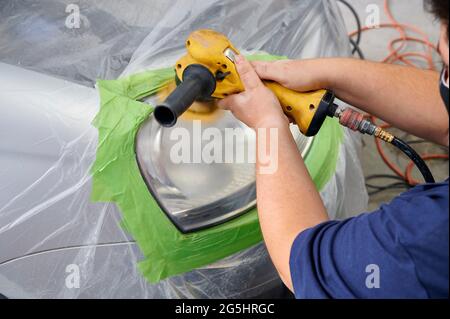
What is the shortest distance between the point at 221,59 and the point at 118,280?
1.59 feet

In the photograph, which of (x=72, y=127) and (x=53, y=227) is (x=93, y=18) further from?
(x=53, y=227)

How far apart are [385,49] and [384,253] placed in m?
1.75

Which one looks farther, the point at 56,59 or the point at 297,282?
the point at 56,59

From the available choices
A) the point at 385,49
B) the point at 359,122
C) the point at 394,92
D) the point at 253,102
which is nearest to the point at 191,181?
the point at 253,102

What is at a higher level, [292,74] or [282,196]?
[292,74]

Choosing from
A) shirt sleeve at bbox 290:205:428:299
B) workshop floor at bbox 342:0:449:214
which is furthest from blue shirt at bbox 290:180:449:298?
workshop floor at bbox 342:0:449:214

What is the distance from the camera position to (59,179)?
86cm

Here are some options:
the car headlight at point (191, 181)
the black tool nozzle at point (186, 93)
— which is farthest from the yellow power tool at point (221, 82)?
the car headlight at point (191, 181)

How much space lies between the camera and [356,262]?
620 mm

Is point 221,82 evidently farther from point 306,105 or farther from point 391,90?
point 391,90

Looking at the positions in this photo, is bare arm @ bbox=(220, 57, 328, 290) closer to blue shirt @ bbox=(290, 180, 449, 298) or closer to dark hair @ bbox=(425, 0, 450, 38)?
blue shirt @ bbox=(290, 180, 449, 298)

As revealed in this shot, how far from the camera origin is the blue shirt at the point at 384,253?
1.89 ft

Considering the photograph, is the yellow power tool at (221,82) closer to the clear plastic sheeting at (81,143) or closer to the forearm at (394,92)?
the forearm at (394,92)
